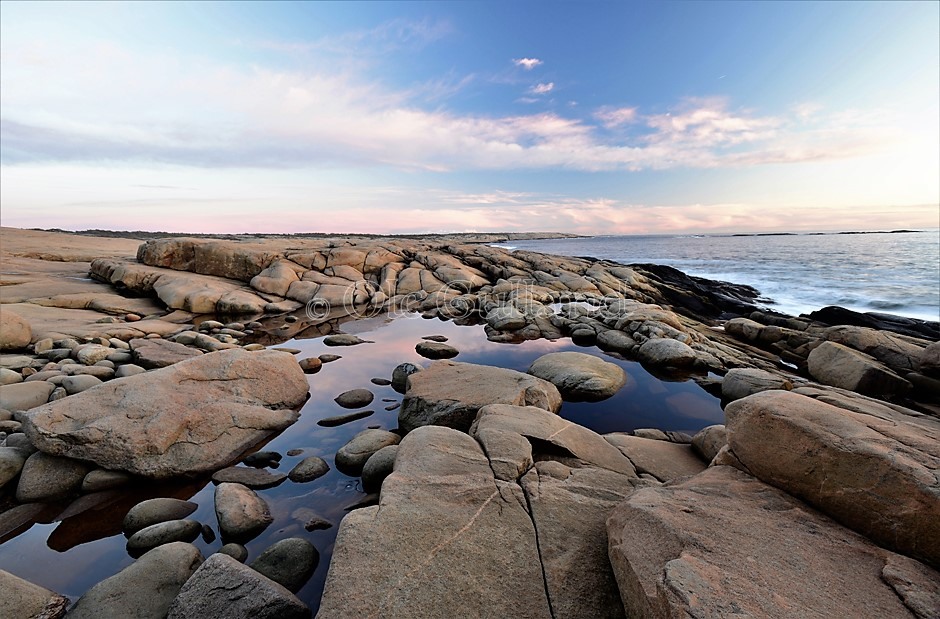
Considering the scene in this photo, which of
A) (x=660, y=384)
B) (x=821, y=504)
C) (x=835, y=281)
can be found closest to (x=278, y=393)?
(x=821, y=504)

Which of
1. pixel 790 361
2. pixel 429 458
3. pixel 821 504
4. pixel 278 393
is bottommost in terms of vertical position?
pixel 790 361

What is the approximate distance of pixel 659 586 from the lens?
2.28 metres

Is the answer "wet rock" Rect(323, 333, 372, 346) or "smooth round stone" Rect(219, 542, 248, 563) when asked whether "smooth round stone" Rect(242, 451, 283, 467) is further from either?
"wet rock" Rect(323, 333, 372, 346)

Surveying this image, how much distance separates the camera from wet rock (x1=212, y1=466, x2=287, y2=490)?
5.36 metres

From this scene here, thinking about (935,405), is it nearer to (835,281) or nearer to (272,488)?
(272,488)

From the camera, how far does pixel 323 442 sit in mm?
6520

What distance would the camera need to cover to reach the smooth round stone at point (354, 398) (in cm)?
789

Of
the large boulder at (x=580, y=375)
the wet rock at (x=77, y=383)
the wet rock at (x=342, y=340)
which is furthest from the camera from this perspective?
the wet rock at (x=342, y=340)

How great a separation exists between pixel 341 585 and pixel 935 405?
13.0 meters

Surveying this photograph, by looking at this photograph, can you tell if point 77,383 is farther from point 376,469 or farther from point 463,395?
point 463,395

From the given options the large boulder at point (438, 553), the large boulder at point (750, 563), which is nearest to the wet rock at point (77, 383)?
the large boulder at point (438, 553)

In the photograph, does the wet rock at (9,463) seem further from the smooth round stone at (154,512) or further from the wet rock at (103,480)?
the smooth round stone at (154,512)

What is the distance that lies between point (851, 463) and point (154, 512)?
23.1 ft

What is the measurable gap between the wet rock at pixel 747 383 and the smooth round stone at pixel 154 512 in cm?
1017
